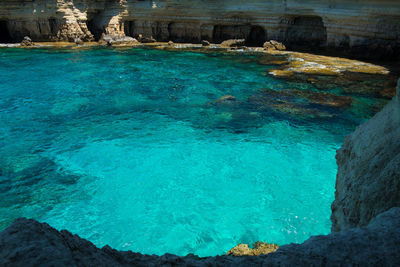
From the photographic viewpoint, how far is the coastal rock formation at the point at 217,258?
4.90 feet

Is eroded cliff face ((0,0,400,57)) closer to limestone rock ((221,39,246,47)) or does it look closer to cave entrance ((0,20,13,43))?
cave entrance ((0,20,13,43))

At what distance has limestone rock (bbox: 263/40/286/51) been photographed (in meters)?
20.4

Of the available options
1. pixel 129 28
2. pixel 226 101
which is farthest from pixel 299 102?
pixel 129 28

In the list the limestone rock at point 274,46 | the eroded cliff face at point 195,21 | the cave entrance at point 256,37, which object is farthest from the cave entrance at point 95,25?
the limestone rock at point 274,46

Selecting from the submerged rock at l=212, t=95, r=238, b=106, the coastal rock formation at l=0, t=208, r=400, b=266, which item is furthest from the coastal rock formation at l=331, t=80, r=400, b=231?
the submerged rock at l=212, t=95, r=238, b=106

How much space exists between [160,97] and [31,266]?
36.4ft

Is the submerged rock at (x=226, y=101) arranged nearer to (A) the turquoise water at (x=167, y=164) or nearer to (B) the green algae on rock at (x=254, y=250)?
(A) the turquoise water at (x=167, y=164)

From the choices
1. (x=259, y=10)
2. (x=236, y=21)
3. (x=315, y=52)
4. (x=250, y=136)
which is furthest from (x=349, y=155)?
(x=236, y=21)

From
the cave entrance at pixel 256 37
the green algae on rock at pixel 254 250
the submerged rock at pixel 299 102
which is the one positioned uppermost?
the cave entrance at pixel 256 37

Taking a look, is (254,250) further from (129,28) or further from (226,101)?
(129,28)

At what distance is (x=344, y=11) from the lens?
53.8 ft

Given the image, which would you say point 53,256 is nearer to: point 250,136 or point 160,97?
point 250,136

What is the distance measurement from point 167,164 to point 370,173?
5368 mm

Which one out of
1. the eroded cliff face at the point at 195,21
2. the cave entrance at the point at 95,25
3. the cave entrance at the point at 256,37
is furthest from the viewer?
the cave entrance at the point at 95,25
